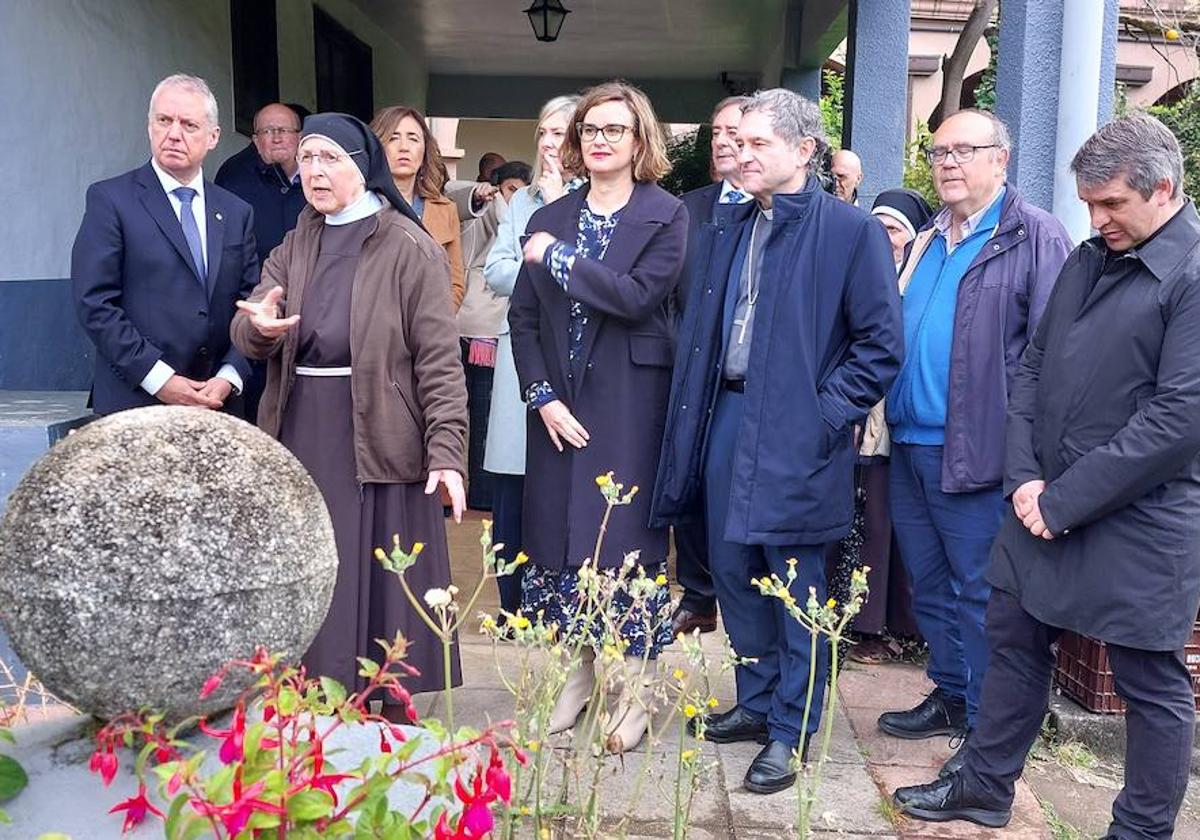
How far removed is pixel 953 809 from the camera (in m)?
3.64

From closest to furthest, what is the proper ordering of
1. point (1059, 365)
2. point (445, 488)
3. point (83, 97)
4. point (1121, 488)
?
point (1121, 488) < point (1059, 365) < point (445, 488) < point (83, 97)

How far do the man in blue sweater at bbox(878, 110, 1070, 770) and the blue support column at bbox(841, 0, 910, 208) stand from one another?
179 inches

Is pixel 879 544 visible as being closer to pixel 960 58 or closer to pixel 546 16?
pixel 960 58

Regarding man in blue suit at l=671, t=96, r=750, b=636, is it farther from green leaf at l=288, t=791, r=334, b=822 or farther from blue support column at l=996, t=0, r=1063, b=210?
green leaf at l=288, t=791, r=334, b=822

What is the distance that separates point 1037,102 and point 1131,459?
2.28m

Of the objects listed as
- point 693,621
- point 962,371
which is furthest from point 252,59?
point 962,371

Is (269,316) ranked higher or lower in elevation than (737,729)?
higher

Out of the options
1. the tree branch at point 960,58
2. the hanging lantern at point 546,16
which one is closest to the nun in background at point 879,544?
the tree branch at point 960,58

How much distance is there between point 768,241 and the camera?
3.78 meters

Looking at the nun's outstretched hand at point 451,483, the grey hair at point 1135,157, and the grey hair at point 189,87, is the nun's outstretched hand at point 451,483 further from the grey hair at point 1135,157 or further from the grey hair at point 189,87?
the grey hair at point 1135,157

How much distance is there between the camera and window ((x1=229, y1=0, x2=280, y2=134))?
307 inches

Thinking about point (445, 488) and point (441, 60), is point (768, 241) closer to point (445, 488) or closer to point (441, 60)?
point (445, 488)

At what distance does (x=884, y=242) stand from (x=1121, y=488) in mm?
1033

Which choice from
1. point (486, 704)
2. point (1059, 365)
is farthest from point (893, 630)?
point (1059, 365)
